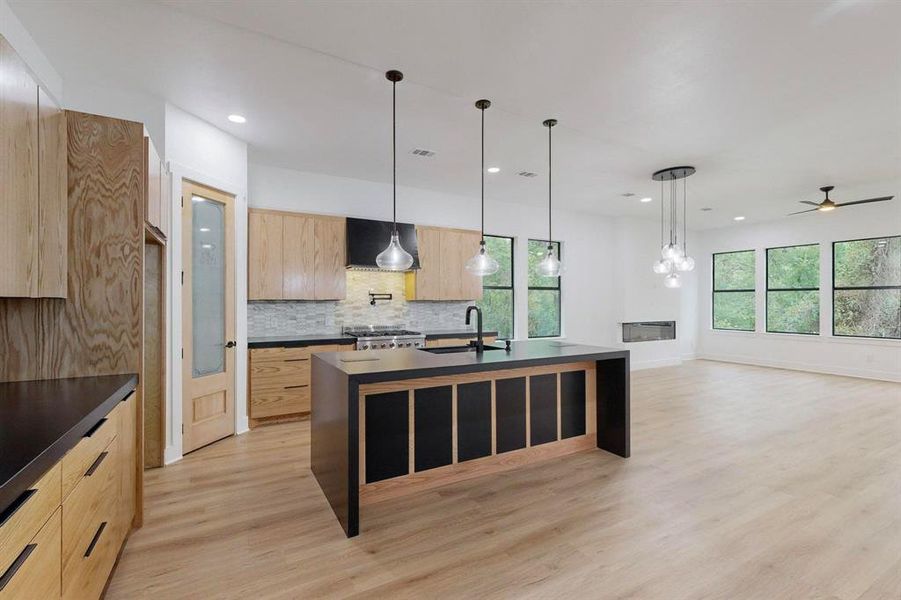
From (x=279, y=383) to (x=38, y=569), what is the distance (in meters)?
3.55

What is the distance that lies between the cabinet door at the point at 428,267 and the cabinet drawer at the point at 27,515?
15.5 ft

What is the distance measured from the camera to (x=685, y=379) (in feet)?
23.8

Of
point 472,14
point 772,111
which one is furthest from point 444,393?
point 772,111

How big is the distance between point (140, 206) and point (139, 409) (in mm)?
1122

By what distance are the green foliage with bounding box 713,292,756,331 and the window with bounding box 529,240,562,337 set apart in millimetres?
4399

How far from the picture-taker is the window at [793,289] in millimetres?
7980

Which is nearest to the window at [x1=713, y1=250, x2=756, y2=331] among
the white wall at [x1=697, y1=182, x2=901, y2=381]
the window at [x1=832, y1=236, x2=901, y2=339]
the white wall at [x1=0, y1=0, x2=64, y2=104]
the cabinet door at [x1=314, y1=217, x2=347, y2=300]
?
the white wall at [x1=697, y1=182, x2=901, y2=381]

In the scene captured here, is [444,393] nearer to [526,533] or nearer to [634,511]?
[526,533]

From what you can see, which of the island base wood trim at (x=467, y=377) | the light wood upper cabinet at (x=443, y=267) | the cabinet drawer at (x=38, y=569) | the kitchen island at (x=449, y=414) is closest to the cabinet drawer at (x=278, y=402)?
the kitchen island at (x=449, y=414)

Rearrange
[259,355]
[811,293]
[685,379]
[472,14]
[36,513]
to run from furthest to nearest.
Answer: [811,293]
[685,379]
[259,355]
[472,14]
[36,513]

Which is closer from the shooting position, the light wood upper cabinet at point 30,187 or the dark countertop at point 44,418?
the dark countertop at point 44,418

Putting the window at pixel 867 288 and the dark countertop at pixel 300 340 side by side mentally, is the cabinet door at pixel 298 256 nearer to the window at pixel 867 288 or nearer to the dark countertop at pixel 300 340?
the dark countertop at pixel 300 340

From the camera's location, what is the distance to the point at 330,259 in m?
5.26

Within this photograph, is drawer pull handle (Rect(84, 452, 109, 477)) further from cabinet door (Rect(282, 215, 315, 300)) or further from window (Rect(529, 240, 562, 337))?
window (Rect(529, 240, 562, 337))
